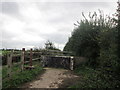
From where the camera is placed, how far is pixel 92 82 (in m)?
5.80

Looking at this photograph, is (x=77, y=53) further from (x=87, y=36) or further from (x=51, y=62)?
(x=51, y=62)

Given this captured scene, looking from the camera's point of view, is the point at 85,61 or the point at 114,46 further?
the point at 85,61

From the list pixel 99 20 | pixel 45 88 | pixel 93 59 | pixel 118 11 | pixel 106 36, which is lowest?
pixel 45 88

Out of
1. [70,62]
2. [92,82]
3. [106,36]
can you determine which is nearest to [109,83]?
[92,82]

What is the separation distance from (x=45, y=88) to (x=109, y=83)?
2693mm

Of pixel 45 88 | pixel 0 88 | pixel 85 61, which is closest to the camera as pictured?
pixel 0 88

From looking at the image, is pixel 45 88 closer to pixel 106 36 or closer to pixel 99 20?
pixel 106 36

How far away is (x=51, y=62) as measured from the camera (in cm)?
1200

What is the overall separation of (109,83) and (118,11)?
303 centimetres

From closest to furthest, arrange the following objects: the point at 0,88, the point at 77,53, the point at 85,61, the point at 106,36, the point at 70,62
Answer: the point at 0,88 < the point at 106,36 < the point at 70,62 < the point at 85,61 < the point at 77,53

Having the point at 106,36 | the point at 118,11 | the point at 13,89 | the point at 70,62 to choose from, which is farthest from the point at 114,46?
the point at 70,62

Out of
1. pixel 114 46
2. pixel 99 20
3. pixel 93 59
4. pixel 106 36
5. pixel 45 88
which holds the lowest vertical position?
pixel 45 88

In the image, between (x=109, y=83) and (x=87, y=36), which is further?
(x=87, y=36)

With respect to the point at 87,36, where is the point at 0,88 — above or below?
below
